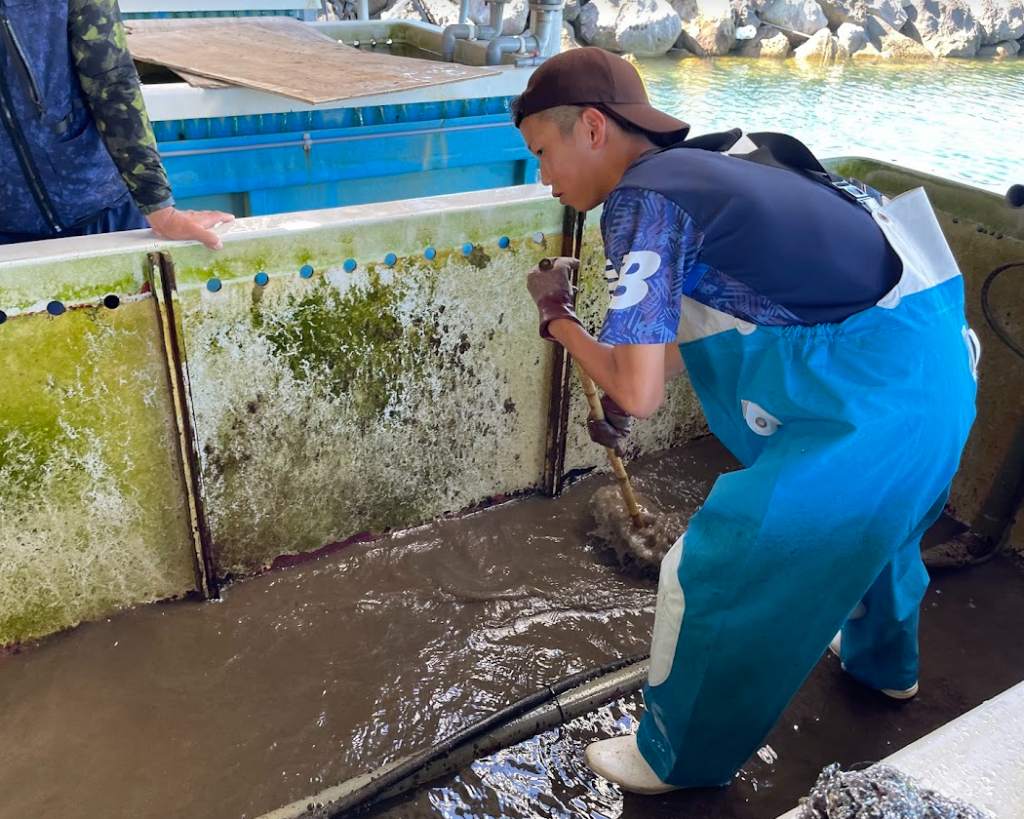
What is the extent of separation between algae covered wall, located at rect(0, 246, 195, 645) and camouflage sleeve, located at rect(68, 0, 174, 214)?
0.25 meters

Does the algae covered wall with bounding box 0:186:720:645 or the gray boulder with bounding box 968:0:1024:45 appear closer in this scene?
the algae covered wall with bounding box 0:186:720:645

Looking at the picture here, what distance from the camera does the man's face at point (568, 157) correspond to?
66.4 inches

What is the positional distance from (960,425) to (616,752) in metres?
1.13

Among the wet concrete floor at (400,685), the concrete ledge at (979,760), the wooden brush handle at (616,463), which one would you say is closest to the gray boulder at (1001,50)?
the wet concrete floor at (400,685)

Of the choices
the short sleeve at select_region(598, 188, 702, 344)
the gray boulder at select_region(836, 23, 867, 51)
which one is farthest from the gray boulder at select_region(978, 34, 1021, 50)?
the short sleeve at select_region(598, 188, 702, 344)

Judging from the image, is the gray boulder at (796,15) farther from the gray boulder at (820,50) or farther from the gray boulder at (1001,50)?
the gray boulder at (1001,50)

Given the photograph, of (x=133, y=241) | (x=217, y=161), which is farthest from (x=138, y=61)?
(x=133, y=241)

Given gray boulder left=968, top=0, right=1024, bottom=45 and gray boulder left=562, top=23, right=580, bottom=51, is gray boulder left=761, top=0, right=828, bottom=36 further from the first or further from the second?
gray boulder left=562, top=23, right=580, bottom=51

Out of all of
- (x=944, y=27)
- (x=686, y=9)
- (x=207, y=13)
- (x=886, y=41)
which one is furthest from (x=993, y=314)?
(x=944, y=27)

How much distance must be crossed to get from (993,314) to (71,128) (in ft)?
9.98

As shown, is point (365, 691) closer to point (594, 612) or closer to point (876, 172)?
point (594, 612)

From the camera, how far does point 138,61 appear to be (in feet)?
13.3

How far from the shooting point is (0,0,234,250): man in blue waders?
207 centimetres

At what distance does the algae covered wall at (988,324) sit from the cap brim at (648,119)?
1.86 meters
